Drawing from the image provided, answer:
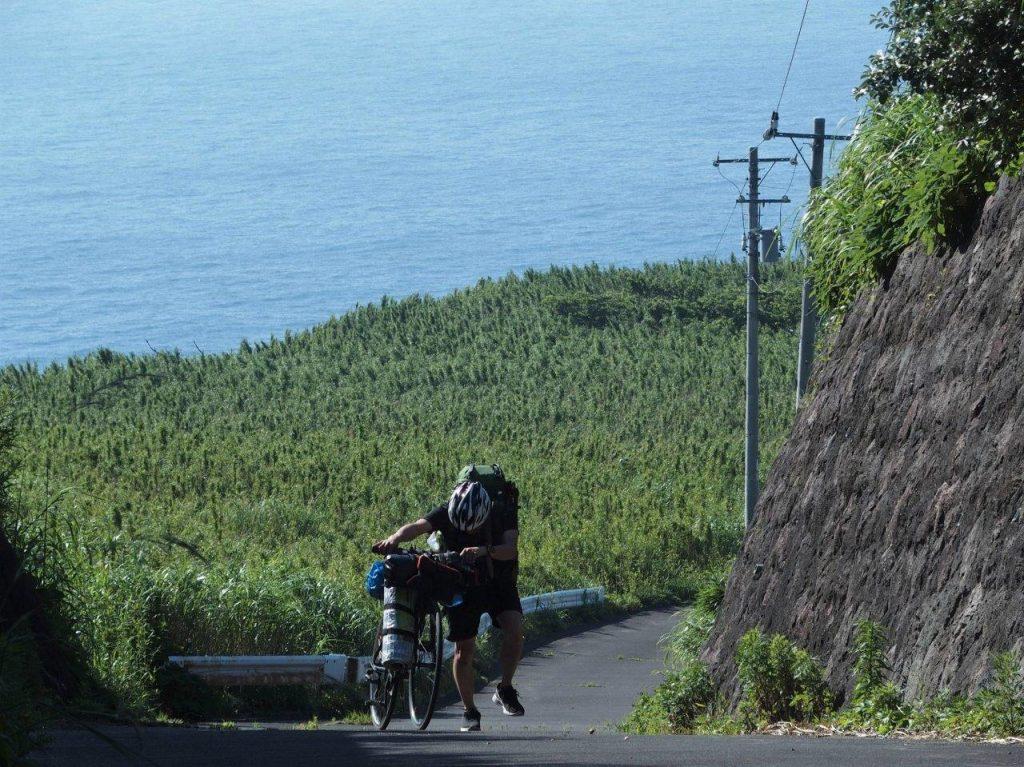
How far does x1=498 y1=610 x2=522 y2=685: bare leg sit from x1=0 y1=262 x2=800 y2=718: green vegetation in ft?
7.09

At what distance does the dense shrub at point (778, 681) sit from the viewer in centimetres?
984

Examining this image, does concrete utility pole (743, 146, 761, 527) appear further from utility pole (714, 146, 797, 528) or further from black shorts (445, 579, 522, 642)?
black shorts (445, 579, 522, 642)

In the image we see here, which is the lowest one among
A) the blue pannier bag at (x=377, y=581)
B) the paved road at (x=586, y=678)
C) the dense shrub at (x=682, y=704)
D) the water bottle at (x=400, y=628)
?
the paved road at (x=586, y=678)

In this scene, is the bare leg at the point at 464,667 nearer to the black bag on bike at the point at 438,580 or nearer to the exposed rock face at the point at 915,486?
the black bag on bike at the point at 438,580

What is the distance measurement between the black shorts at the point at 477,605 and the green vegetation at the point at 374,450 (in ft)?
5.93

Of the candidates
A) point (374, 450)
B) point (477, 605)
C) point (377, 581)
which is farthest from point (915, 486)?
point (374, 450)

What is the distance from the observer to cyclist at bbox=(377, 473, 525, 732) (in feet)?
32.6

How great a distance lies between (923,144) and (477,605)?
5.54 m

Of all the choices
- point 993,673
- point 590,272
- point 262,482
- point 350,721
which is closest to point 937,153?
point 993,673

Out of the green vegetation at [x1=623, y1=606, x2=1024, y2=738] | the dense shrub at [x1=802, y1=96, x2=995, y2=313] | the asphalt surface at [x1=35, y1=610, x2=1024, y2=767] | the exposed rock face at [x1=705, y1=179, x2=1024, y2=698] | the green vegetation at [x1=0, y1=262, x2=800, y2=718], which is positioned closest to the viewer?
the asphalt surface at [x1=35, y1=610, x2=1024, y2=767]

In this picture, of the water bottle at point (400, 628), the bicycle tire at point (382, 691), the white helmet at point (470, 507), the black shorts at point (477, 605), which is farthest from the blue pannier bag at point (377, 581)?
the white helmet at point (470, 507)

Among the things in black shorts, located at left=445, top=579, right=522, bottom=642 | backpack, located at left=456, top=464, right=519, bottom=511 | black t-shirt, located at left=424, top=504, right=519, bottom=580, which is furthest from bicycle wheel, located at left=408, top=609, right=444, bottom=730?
backpack, located at left=456, top=464, right=519, bottom=511

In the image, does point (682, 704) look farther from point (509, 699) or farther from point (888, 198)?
point (888, 198)

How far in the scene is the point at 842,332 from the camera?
1272 centimetres
